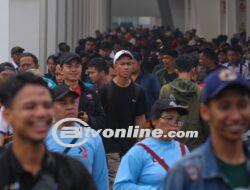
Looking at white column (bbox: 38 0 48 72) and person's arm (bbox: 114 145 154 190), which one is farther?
white column (bbox: 38 0 48 72)

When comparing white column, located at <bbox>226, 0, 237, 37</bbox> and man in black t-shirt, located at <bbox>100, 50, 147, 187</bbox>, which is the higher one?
white column, located at <bbox>226, 0, 237, 37</bbox>

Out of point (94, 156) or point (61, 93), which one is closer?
point (94, 156)

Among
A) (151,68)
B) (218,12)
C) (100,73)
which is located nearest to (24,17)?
(151,68)

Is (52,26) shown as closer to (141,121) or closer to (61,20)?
(61,20)

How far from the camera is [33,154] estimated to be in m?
4.20

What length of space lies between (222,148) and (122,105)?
234 inches

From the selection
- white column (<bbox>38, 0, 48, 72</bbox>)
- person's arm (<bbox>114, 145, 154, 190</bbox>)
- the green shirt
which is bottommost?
person's arm (<bbox>114, 145, 154, 190</bbox>)

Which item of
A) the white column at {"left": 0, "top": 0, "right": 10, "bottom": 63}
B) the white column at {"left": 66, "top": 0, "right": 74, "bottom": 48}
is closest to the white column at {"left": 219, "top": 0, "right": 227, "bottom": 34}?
the white column at {"left": 66, "top": 0, "right": 74, "bottom": 48}

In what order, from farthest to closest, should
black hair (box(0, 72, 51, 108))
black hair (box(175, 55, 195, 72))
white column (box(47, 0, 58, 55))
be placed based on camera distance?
white column (box(47, 0, 58, 55)) → black hair (box(175, 55, 195, 72)) → black hair (box(0, 72, 51, 108))

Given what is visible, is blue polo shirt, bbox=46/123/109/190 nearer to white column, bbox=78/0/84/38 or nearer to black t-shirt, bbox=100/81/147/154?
black t-shirt, bbox=100/81/147/154

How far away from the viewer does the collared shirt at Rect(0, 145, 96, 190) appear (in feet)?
13.6

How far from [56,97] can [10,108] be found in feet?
7.63

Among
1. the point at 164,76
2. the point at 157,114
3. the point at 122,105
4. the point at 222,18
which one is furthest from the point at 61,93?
the point at 222,18
